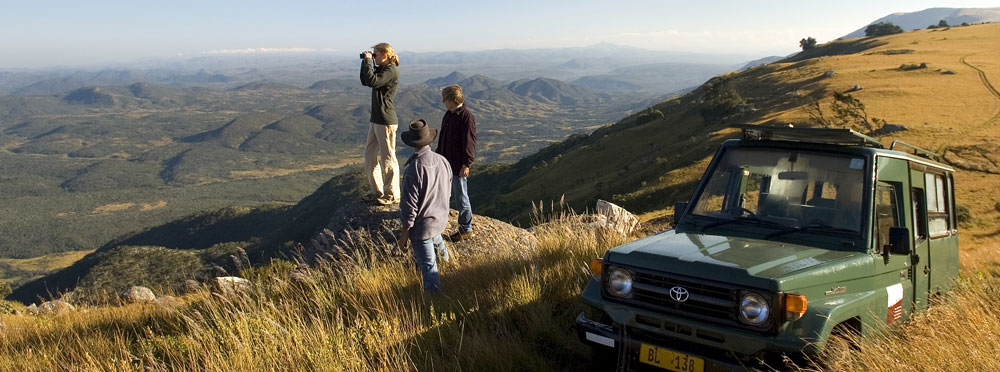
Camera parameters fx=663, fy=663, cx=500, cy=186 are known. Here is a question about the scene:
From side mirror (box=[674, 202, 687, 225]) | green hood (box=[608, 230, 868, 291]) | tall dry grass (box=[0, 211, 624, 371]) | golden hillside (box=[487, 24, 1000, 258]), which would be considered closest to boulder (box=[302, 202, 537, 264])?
tall dry grass (box=[0, 211, 624, 371])

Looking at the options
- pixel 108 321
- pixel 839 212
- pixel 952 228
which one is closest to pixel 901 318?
pixel 839 212

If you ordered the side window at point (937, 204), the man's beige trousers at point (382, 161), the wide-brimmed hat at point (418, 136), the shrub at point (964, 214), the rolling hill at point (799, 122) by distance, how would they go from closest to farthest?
the side window at point (937, 204) → the wide-brimmed hat at point (418, 136) → the man's beige trousers at point (382, 161) → the shrub at point (964, 214) → the rolling hill at point (799, 122)

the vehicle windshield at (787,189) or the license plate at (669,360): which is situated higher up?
the vehicle windshield at (787,189)

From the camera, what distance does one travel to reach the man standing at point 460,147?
25.7ft

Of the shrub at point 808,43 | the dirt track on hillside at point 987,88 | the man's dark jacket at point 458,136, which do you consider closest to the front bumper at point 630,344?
the man's dark jacket at point 458,136

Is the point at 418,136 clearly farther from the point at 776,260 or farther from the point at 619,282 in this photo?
the point at 776,260

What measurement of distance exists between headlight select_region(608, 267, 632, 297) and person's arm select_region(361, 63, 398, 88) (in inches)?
179

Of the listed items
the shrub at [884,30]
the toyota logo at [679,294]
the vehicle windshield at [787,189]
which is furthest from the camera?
the shrub at [884,30]

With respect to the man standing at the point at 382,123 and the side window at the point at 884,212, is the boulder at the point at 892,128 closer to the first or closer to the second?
the man standing at the point at 382,123

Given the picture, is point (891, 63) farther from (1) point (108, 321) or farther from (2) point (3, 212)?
(2) point (3, 212)

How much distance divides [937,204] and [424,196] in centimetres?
432

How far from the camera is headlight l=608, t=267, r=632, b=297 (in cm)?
400

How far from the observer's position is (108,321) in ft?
20.5

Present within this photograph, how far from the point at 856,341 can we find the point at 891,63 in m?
64.7
